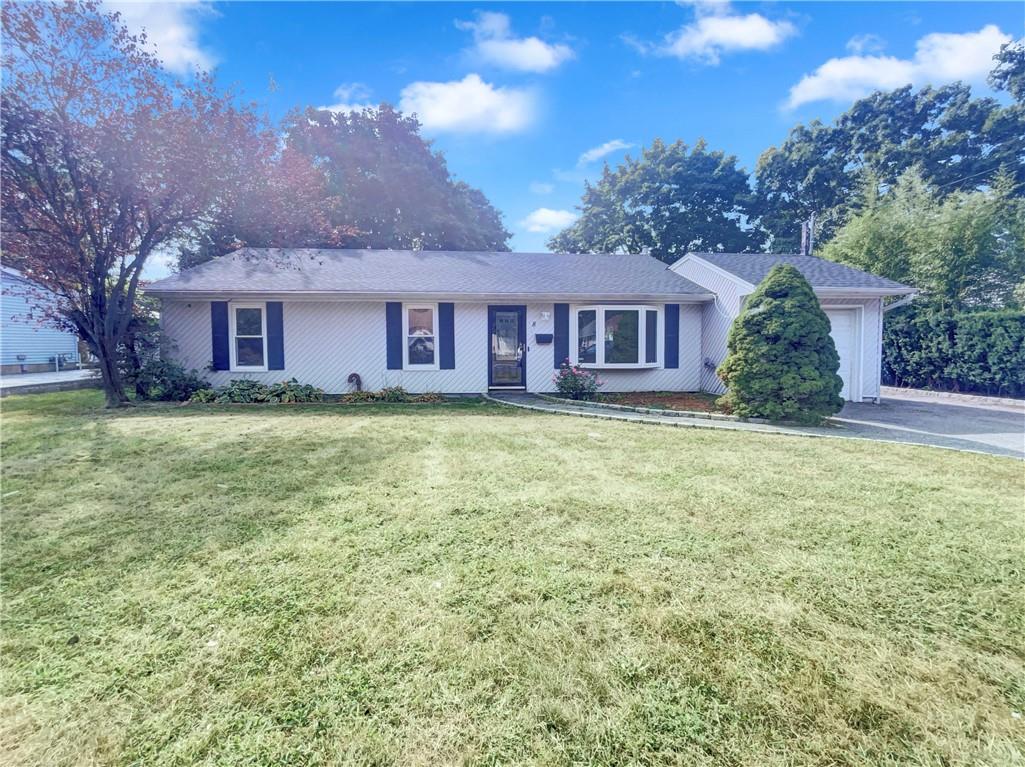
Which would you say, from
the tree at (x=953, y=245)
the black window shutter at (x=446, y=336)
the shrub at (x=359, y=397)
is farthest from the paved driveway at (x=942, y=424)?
the shrub at (x=359, y=397)

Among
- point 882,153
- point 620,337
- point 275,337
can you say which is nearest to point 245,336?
point 275,337

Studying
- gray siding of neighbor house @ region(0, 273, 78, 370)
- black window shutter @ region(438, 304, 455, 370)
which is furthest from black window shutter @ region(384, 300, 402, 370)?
gray siding of neighbor house @ region(0, 273, 78, 370)

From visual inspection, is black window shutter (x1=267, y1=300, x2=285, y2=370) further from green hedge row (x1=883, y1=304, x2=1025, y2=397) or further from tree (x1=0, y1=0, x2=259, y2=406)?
green hedge row (x1=883, y1=304, x2=1025, y2=397)

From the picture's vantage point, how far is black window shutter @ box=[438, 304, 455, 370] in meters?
10.1

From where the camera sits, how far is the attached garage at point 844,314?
9.48 metres

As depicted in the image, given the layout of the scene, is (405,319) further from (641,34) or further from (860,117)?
(860,117)

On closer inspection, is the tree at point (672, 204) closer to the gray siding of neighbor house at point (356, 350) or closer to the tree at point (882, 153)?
the tree at point (882, 153)

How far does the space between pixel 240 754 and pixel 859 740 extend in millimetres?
2103

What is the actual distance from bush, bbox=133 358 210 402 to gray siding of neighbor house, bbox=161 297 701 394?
44cm

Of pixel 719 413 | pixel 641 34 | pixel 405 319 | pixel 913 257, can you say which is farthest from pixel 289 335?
pixel 913 257

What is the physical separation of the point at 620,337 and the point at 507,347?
9.02 ft

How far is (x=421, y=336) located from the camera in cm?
1016

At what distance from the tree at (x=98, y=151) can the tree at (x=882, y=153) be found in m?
24.3

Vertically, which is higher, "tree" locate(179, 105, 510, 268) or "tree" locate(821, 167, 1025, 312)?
"tree" locate(179, 105, 510, 268)
